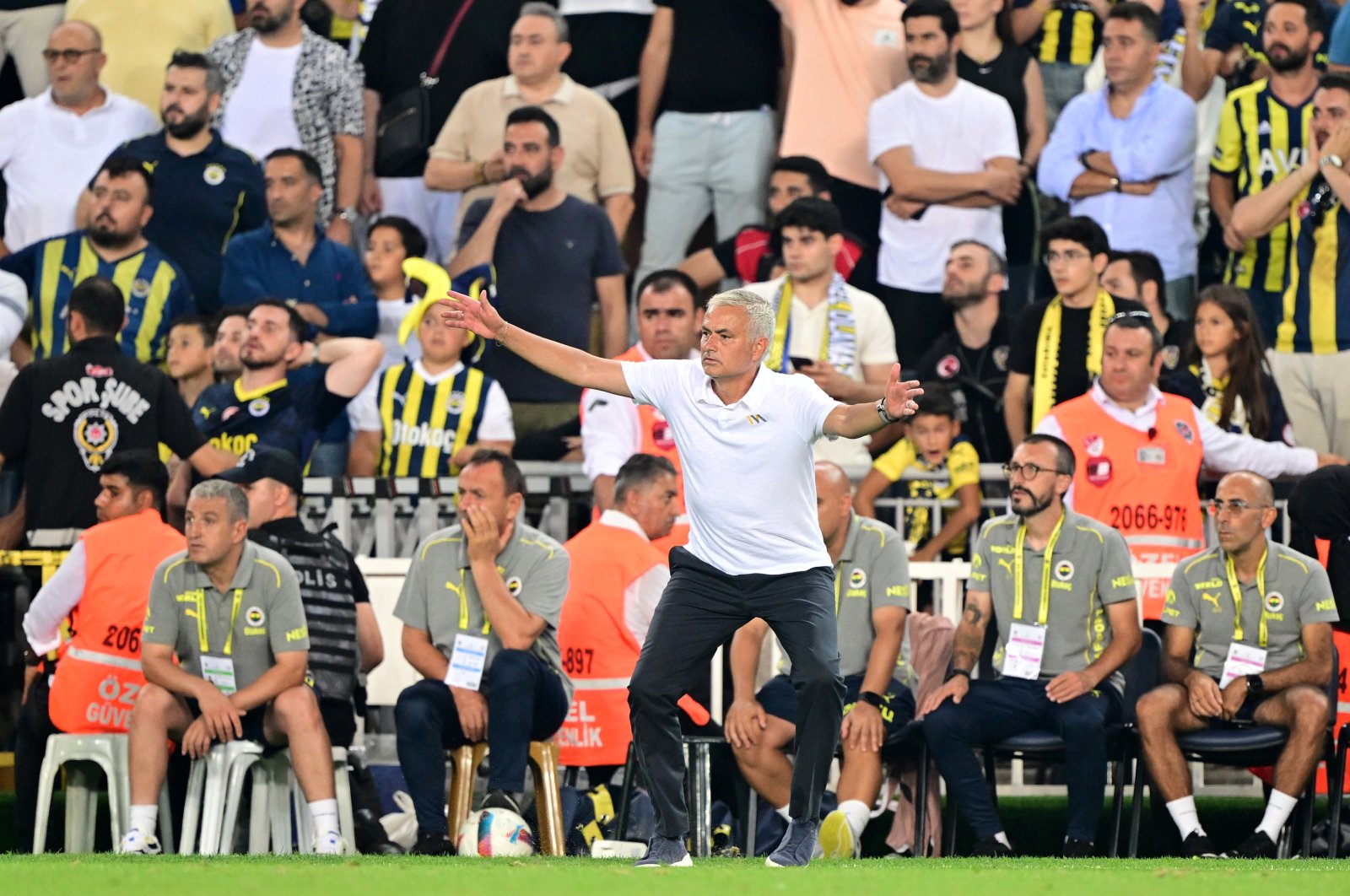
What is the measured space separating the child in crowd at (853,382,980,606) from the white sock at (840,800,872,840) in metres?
1.76

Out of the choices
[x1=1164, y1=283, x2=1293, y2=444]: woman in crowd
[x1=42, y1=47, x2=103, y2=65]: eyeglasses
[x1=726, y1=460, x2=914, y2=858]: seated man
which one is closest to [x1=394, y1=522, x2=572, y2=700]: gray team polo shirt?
[x1=726, y1=460, x2=914, y2=858]: seated man

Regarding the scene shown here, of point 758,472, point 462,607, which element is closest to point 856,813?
point 462,607

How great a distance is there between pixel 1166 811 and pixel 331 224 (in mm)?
5785

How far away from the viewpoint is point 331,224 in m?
12.0

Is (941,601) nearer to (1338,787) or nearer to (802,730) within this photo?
(1338,787)

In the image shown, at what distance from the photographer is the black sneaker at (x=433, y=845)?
8.12 metres

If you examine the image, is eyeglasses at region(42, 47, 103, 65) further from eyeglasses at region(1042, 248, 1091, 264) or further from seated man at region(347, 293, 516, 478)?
eyeglasses at region(1042, 248, 1091, 264)

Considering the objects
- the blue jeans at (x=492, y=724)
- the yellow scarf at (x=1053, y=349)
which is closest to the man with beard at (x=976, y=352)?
the yellow scarf at (x=1053, y=349)

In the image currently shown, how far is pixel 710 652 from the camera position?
269 inches

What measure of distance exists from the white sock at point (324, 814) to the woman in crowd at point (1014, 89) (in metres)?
5.24

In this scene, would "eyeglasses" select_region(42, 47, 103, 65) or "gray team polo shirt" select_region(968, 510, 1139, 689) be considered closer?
"gray team polo shirt" select_region(968, 510, 1139, 689)

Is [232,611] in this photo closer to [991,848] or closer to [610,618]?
[610,618]

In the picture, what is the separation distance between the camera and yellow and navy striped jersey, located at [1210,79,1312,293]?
11.2m

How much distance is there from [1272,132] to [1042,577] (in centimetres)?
365
